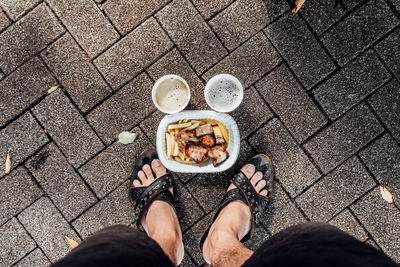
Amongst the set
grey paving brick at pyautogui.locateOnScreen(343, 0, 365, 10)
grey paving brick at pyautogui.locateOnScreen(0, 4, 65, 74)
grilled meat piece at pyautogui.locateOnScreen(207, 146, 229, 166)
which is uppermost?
grey paving brick at pyautogui.locateOnScreen(0, 4, 65, 74)

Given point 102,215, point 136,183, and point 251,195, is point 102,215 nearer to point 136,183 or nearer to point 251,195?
point 136,183

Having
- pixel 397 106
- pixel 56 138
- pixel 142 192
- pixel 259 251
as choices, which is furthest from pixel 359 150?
pixel 56 138

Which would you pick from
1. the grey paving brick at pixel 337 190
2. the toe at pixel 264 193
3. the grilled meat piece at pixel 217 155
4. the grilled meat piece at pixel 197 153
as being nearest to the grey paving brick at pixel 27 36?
the grilled meat piece at pixel 197 153

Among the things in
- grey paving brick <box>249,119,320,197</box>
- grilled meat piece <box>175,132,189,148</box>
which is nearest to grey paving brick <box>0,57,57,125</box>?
grilled meat piece <box>175,132,189,148</box>

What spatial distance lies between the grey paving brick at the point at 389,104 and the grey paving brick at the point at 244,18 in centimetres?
107

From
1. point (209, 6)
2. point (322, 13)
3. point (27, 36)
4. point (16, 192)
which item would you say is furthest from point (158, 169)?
point (322, 13)

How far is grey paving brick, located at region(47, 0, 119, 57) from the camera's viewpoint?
2.55 metres

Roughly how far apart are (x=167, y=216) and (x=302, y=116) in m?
1.38

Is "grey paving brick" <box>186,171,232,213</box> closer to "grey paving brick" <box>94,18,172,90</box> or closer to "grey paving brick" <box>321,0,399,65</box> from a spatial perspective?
"grey paving brick" <box>94,18,172,90</box>

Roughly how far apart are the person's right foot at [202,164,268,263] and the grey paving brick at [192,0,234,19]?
1307 millimetres

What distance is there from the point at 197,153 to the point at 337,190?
1.26 m

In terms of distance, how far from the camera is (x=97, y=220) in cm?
261

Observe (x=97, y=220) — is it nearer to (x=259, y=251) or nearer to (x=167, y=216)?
(x=167, y=216)

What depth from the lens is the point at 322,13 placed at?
8.36 ft
